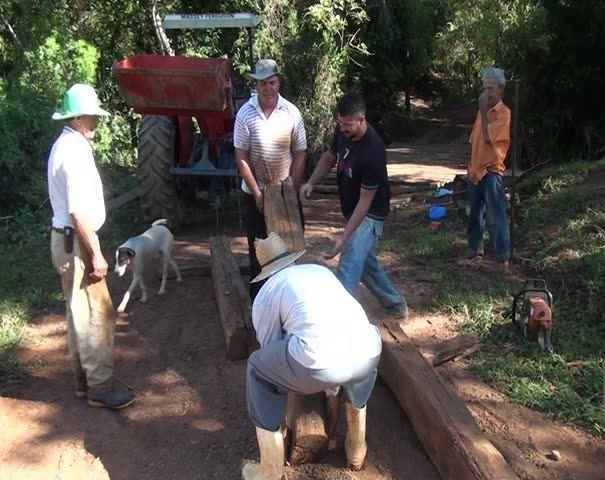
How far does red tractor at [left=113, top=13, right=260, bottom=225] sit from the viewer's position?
6.31 metres

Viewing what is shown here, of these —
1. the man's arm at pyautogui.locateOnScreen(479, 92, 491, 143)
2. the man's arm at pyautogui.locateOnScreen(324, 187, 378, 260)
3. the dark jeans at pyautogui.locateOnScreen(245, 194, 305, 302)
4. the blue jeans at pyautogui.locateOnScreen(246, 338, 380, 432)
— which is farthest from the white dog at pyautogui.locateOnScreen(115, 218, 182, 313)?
the man's arm at pyautogui.locateOnScreen(479, 92, 491, 143)

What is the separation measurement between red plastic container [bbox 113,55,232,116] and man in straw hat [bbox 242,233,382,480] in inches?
145

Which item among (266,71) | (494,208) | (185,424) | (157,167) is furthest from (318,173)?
(157,167)

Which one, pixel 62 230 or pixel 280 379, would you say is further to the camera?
pixel 62 230

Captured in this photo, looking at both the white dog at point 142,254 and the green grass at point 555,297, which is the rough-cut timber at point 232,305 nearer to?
the white dog at point 142,254

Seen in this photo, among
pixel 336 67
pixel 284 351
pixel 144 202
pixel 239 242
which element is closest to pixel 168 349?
pixel 284 351

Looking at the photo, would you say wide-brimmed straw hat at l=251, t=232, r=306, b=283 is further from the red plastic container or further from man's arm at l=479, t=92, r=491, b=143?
the red plastic container

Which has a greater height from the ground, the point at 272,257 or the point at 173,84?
the point at 173,84

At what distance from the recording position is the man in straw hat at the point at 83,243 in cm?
348

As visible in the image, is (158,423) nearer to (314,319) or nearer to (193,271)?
(314,319)

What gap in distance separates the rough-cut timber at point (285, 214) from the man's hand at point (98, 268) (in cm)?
103

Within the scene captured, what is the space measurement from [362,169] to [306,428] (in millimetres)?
1565

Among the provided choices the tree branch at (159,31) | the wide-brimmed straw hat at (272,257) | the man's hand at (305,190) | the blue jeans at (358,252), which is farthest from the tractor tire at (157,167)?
the tree branch at (159,31)

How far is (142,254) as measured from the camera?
18.1ft
